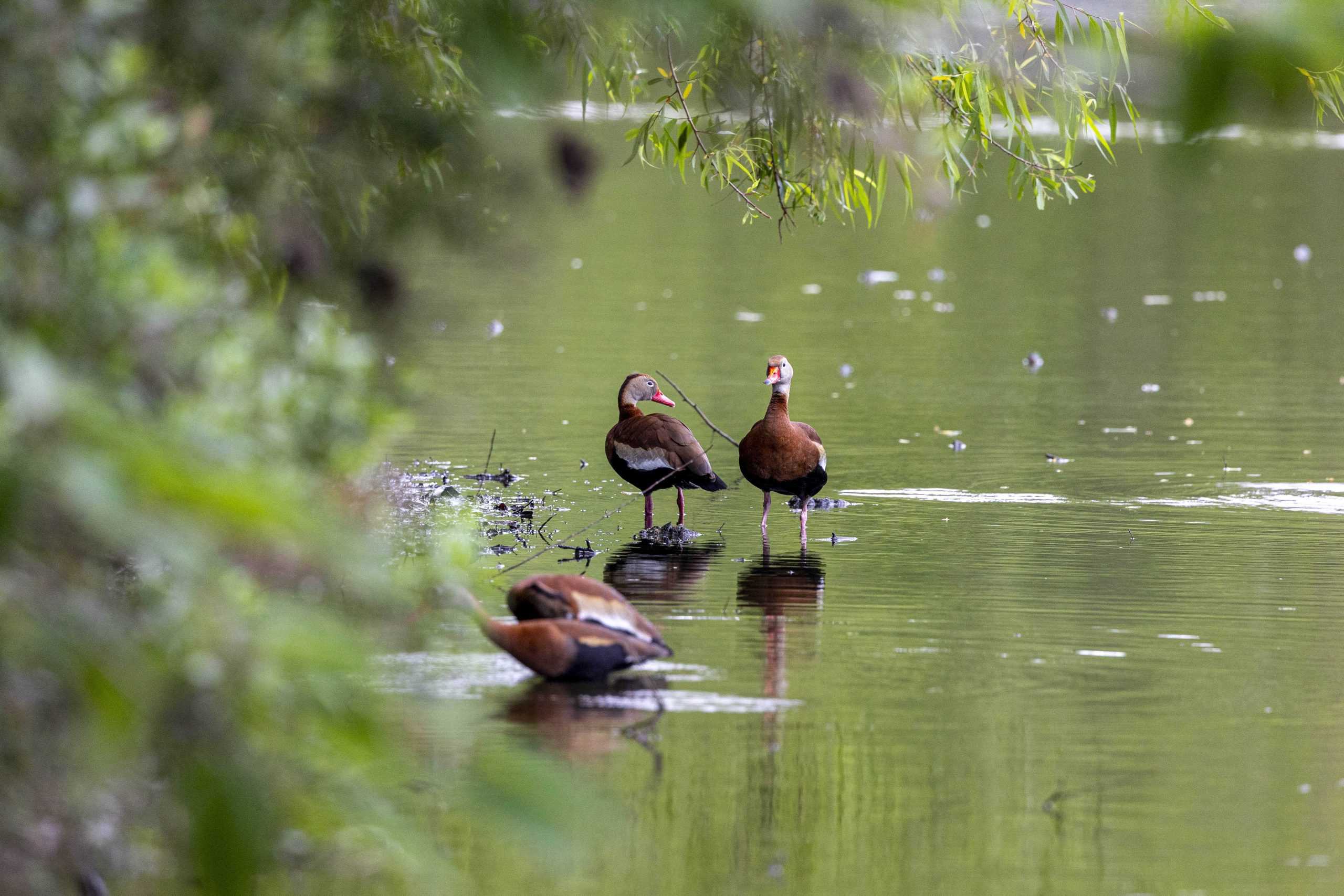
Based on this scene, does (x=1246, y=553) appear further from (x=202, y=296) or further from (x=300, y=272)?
(x=202, y=296)

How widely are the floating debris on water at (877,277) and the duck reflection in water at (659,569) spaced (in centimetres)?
1569

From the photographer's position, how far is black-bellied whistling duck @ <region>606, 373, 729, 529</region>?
34.0 feet

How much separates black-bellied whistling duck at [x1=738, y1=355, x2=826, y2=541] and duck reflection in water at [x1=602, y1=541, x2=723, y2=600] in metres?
0.51

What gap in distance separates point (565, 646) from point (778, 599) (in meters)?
2.09

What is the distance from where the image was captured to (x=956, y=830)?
17.3 feet

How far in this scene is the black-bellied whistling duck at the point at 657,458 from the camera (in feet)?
34.0

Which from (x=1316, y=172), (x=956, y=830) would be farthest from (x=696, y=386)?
(x=1316, y=172)

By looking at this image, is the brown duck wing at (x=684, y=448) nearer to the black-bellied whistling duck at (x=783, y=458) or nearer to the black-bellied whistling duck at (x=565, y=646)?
the black-bellied whistling duck at (x=783, y=458)

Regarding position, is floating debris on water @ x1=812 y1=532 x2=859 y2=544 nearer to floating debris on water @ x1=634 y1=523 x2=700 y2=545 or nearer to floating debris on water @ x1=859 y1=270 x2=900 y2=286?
floating debris on water @ x1=634 y1=523 x2=700 y2=545

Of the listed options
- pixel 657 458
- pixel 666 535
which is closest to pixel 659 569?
pixel 666 535

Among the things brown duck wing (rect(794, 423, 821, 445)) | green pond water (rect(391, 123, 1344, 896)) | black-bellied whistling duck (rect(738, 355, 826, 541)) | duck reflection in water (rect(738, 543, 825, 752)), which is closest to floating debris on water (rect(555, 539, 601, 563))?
green pond water (rect(391, 123, 1344, 896))

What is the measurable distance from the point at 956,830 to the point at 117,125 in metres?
3.28

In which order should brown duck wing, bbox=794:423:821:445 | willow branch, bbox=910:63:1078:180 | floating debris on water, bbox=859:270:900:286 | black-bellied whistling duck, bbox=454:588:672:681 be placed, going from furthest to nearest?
floating debris on water, bbox=859:270:900:286
brown duck wing, bbox=794:423:821:445
willow branch, bbox=910:63:1078:180
black-bellied whistling duck, bbox=454:588:672:681

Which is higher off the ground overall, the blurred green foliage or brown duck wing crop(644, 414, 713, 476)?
the blurred green foliage
